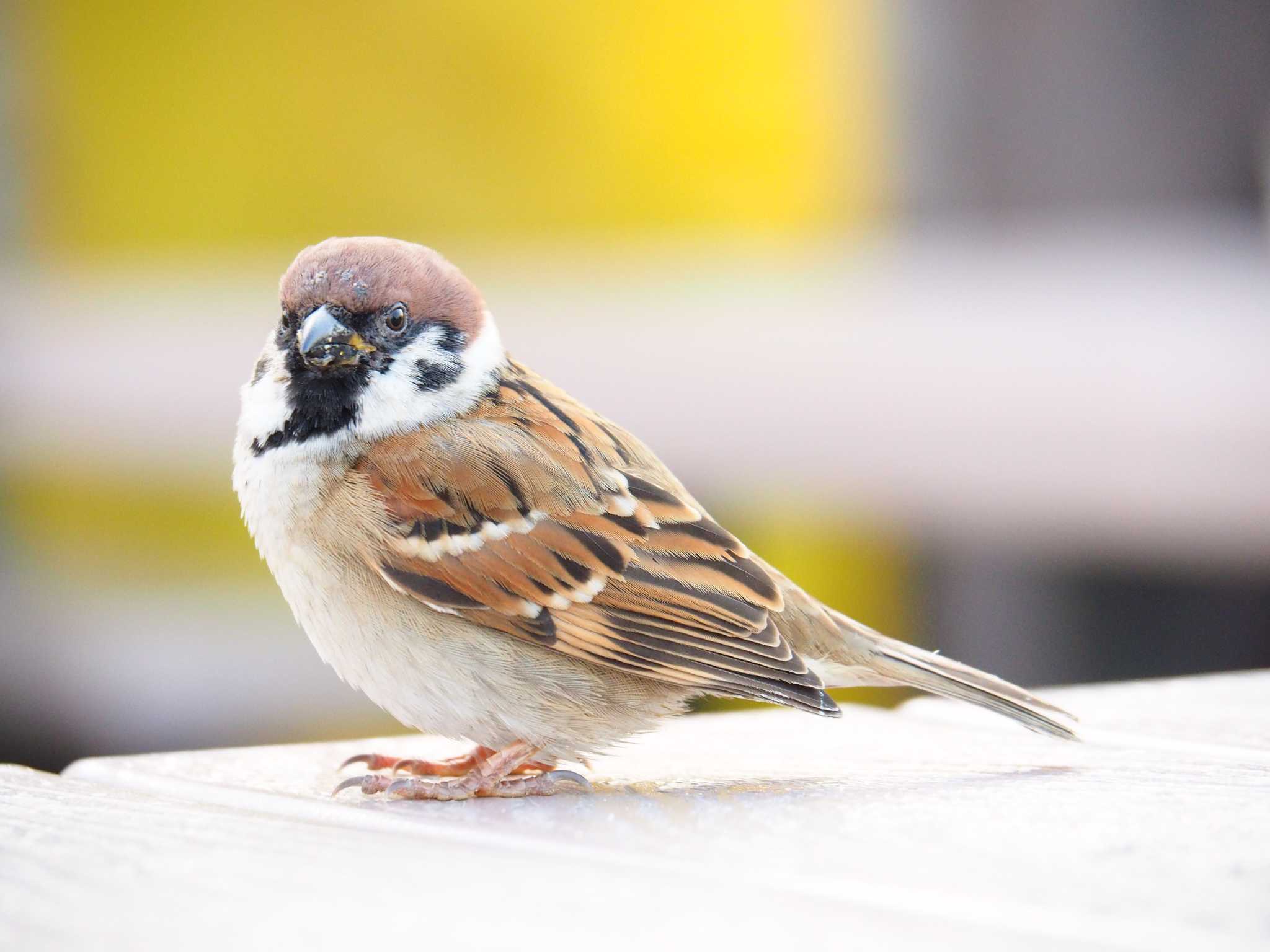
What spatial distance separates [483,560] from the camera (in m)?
1.93

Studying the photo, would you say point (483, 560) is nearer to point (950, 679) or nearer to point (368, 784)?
point (368, 784)

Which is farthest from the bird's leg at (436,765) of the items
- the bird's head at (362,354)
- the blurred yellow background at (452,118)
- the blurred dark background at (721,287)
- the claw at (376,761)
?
the blurred yellow background at (452,118)

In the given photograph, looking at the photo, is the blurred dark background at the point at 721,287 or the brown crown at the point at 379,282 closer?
the brown crown at the point at 379,282

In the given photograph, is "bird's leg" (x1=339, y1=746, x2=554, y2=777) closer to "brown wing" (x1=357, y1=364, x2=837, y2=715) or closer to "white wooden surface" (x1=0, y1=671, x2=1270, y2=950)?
"white wooden surface" (x1=0, y1=671, x2=1270, y2=950)

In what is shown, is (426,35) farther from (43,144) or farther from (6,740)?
(6,740)

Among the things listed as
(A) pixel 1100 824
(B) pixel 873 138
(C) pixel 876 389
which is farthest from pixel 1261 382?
(A) pixel 1100 824

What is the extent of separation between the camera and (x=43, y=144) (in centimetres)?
692

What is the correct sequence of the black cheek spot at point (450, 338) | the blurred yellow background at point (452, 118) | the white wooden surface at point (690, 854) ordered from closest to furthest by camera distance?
the white wooden surface at point (690, 854) → the black cheek spot at point (450, 338) → the blurred yellow background at point (452, 118)

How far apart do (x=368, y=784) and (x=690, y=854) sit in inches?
22.3

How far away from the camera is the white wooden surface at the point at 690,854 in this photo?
110cm

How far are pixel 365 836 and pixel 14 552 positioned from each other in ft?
17.9

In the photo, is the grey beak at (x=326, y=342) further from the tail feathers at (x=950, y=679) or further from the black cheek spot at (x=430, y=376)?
the tail feathers at (x=950, y=679)

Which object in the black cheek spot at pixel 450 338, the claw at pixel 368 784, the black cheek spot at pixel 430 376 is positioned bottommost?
the claw at pixel 368 784

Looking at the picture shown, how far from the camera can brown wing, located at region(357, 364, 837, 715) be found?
1908mm
